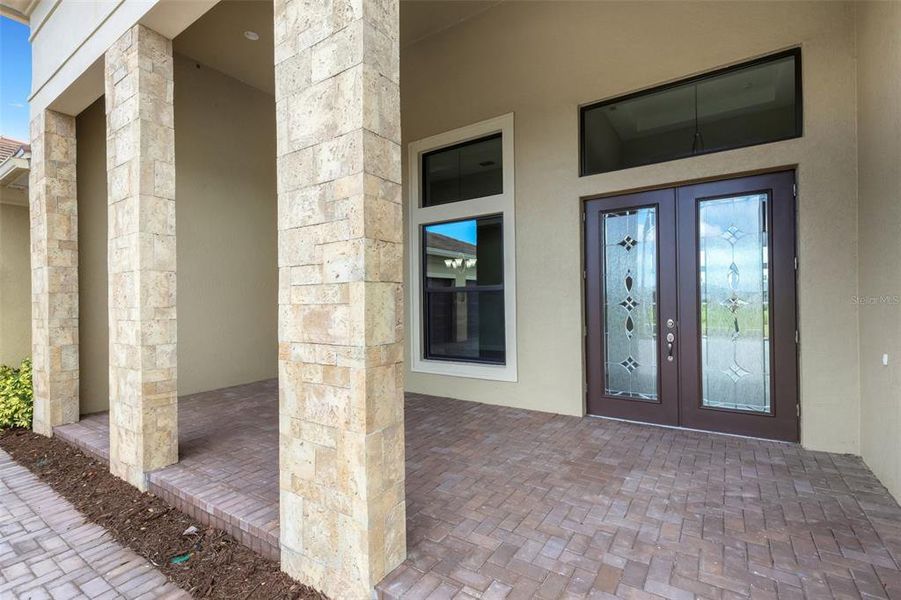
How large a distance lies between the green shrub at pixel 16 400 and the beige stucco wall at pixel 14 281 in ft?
2.42

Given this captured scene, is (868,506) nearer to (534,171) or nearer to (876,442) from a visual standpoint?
(876,442)

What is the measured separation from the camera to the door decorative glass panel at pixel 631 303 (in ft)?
13.6

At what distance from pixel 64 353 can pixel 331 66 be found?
15.5 ft

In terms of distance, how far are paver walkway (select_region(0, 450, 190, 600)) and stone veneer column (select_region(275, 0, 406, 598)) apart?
902 millimetres

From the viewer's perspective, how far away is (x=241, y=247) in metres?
6.32

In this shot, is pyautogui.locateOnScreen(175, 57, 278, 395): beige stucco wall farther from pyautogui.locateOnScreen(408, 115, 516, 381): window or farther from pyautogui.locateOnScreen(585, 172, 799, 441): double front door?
pyautogui.locateOnScreen(585, 172, 799, 441): double front door

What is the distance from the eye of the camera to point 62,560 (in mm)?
2449

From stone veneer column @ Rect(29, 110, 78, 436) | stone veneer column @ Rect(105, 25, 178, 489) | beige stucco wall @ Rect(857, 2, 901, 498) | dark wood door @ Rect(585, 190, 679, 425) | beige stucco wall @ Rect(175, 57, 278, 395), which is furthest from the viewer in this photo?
beige stucco wall @ Rect(175, 57, 278, 395)

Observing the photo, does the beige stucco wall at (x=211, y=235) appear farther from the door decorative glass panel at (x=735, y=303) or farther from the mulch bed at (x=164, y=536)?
the door decorative glass panel at (x=735, y=303)

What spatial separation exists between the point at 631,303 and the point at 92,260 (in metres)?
6.27

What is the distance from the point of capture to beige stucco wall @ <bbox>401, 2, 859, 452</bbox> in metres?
3.29

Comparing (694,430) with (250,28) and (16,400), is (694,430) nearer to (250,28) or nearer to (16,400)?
(250,28)

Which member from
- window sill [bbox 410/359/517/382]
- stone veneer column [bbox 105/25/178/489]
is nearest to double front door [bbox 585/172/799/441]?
window sill [bbox 410/359/517/382]

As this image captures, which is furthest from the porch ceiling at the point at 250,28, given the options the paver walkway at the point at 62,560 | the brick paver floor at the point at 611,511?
the paver walkway at the point at 62,560
